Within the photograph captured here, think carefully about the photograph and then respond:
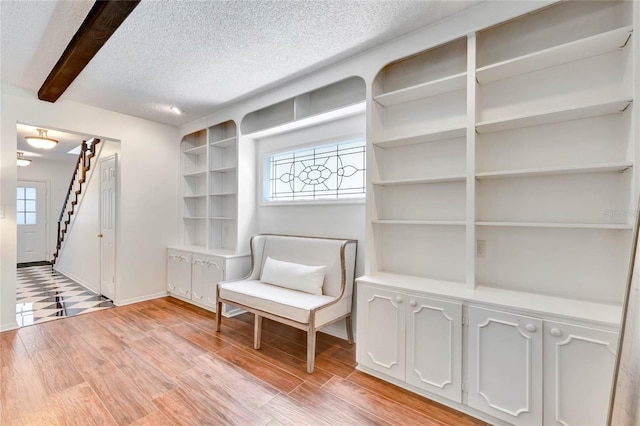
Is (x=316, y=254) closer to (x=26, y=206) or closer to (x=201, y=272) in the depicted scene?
(x=201, y=272)

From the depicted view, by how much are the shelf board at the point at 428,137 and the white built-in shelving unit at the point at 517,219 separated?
2 cm

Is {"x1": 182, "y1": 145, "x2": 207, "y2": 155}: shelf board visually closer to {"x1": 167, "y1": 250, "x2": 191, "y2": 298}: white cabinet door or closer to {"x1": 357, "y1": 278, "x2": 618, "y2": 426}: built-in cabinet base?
{"x1": 167, "y1": 250, "x2": 191, "y2": 298}: white cabinet door

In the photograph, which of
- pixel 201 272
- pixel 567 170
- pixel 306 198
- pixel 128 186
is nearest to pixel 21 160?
pixel 128 186

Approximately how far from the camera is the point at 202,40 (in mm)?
2258

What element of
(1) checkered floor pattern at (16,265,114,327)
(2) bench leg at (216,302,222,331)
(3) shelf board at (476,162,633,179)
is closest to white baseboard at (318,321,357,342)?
(2) bench leg at (216,302,222,331)

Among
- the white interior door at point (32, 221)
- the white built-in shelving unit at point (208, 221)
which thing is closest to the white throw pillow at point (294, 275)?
the white built-in shelving unit at point (208, 221)

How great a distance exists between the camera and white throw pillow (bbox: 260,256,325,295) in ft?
8.87

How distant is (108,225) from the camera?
4113 millimetres

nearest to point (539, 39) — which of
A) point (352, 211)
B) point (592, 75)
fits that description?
point (592, 75)

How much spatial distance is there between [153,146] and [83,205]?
208 centimetres

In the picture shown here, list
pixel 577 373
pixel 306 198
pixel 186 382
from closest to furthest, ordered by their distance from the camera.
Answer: pixel 577 373, pixel 186 382, pixel 306 198

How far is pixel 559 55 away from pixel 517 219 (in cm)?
102

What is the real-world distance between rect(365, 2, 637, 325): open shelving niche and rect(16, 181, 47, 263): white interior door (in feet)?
27.4

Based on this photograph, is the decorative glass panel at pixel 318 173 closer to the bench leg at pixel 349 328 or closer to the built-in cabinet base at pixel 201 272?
the built-in cabinet base at pixel 201 272
